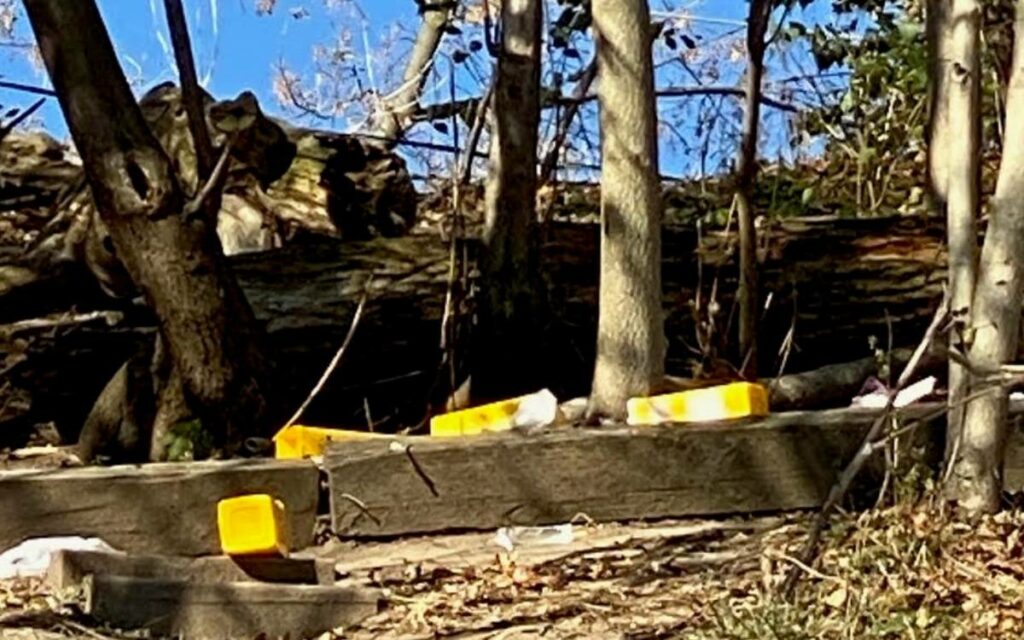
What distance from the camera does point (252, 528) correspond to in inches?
140

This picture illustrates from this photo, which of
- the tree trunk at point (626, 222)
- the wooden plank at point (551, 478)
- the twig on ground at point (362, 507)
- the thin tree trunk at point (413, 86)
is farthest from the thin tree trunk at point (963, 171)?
the thin tree trunk at point (413, 86)

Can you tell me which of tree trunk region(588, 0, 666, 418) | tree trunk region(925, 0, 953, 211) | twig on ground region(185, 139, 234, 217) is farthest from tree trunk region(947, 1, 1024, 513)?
tree trunk region(925, 0, 953, 211)

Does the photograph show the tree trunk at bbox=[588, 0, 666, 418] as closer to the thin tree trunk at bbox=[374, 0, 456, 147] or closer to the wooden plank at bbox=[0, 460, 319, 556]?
the wooden plank at bbox=[0, 460, 319, 556]

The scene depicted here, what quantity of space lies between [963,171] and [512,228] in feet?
5.80

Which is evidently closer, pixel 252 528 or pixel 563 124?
pixel 252 528

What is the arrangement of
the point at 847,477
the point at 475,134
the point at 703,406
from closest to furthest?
the point at 847,477 → the point at 703,406 → the point at 475,134

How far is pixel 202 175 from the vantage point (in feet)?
15.5

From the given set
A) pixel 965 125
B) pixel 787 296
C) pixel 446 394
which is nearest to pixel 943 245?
pixel 787 296

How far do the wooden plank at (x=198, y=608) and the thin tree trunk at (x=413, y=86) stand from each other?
3.45 m

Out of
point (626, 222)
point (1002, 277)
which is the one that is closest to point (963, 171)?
point (1002, 277)

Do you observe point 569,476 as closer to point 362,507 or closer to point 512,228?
point 362,507

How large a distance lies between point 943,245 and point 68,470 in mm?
2818

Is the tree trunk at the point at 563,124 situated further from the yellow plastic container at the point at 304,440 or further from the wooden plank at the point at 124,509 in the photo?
the wooden plank at the point at 124,509

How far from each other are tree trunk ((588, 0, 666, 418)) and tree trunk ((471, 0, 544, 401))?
670 millimetres
